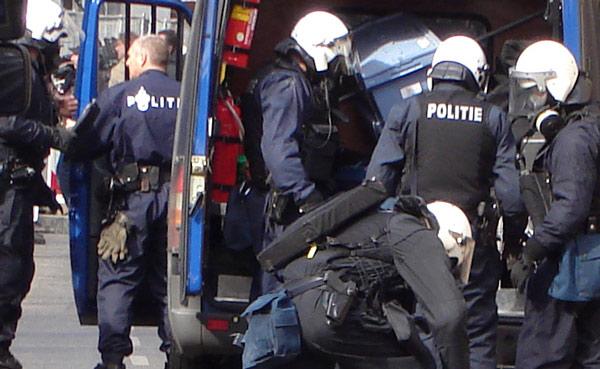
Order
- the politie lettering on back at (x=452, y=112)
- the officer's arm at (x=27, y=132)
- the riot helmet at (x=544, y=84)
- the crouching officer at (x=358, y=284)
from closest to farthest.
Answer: the crouching officer at (x=358, y=284) → the riot helmet at (x=544, y=84) → the politie lettering on back at (x=452, y=112) → the officer's arm at (x=27, y=132)

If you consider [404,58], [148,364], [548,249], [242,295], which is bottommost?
[148,364]

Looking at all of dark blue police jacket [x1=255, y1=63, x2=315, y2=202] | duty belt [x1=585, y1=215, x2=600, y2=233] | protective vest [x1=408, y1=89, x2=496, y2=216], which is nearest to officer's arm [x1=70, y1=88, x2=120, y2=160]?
dark blue police jacket [x1=255, y1=63, x2=315, y2=202]

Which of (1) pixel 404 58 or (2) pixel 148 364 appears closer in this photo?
(1) pixel 404 58

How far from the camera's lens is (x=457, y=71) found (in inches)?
298

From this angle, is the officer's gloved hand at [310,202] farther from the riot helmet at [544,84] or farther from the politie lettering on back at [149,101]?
the politie lettering on back at [149,101]

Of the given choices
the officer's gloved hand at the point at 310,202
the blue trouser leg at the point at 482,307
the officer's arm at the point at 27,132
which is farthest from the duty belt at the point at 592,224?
the officer's arm at the point at 27,132

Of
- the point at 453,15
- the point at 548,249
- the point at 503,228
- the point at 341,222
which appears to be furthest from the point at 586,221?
the point at 453,15

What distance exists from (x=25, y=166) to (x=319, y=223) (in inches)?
126

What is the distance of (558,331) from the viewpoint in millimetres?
7180

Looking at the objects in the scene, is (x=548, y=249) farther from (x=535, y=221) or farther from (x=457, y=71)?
(x=457, y=71)

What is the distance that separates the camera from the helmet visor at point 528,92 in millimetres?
7360

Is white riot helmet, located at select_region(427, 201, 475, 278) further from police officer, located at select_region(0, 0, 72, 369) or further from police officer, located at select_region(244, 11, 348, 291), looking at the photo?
police officer, located at select_region(0, 0, 72, 369)

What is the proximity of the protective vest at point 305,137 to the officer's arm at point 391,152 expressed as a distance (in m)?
0.44

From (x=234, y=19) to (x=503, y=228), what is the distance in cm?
173
